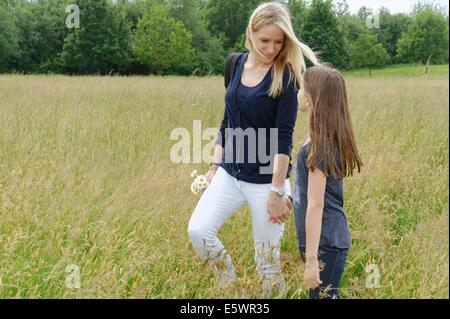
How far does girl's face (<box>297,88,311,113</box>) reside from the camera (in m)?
2.01

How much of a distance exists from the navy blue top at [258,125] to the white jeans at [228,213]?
59 millimetres

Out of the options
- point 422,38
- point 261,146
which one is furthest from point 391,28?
point 261,146

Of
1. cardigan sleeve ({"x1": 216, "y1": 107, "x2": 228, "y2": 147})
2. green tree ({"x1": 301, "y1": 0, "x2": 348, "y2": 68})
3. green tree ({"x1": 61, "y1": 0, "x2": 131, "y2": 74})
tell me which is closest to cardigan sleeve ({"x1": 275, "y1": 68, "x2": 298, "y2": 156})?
cardigan sleeve ({"x1": 216, "y1": 107, "x2": 228, "y2": 147})

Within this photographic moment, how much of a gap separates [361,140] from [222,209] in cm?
287

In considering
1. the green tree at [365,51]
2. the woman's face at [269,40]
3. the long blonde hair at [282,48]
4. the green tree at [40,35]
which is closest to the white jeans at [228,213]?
the long blonde hair at [282,48]

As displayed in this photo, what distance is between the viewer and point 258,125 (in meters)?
2.22

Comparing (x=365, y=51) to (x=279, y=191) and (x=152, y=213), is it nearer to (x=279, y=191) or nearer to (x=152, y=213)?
(x=152, y=213)

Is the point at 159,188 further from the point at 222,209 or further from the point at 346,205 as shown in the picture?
the point at 346,205

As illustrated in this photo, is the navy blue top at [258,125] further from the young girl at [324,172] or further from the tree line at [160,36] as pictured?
the tree line at [160,36]

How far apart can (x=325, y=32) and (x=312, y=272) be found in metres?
29.3

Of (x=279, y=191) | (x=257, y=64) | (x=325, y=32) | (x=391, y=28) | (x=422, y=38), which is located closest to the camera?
(x=279, y=191)

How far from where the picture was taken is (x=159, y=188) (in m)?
3.20

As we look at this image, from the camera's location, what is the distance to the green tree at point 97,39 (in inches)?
1056

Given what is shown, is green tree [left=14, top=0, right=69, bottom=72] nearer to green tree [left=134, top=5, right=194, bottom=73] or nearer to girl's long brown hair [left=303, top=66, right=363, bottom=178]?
green tree [left=134, top=5, right=194, bottom=73]
